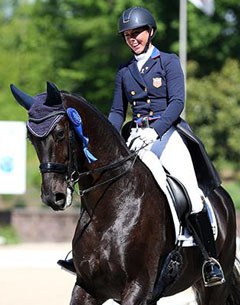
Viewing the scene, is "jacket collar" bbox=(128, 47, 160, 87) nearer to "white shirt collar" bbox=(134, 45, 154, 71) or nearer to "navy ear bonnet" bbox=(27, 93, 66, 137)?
"white shirt collar" bbox=(134, 45, 154, 71)

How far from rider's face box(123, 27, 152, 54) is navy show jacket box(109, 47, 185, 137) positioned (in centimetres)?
14

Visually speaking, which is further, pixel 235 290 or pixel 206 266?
pixel 235 290

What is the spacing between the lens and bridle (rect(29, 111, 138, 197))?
19.8ft

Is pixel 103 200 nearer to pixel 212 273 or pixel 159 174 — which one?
pixel 159 174

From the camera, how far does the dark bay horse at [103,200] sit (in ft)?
20.1

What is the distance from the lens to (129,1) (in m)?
34.8

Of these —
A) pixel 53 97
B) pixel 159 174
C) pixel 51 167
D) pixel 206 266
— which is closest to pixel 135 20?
pixel 53 97

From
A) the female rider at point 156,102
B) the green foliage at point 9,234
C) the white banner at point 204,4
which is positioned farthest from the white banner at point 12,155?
the female rider at point 156,102

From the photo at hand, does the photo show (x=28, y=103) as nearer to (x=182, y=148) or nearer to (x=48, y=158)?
Result: (x=48, y=158)

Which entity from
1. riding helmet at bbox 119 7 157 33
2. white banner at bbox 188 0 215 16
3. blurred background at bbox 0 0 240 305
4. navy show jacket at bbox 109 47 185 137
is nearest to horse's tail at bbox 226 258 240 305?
navy show jacket at bbox 109 47 185 137

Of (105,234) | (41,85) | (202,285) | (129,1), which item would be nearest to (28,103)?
(105,234)

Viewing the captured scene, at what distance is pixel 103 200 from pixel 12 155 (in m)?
15.5

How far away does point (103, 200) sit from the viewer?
657 centimetres

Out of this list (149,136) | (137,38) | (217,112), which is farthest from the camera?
(217,112)
